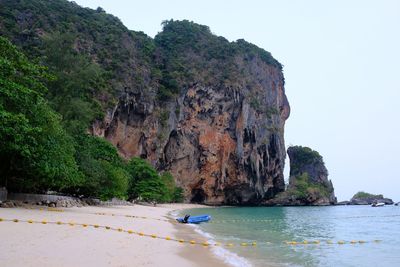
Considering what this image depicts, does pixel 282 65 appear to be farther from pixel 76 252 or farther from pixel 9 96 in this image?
pixel 76 252

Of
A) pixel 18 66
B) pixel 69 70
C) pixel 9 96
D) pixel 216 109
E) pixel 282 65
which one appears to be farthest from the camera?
pixel 282 65

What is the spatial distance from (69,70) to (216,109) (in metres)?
52.8

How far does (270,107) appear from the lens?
100750 millimetres

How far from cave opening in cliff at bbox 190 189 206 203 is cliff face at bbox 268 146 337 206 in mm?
28178

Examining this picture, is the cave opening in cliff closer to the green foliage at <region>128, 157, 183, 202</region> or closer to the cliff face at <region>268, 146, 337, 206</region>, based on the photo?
the cliff face at <region>268, 146, 337, 206</region>

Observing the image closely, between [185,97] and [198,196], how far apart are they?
75.6 feet

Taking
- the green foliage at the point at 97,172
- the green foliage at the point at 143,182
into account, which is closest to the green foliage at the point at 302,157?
the green foliage at the point at 143,182

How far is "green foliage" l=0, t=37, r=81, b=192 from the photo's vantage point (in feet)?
54.5

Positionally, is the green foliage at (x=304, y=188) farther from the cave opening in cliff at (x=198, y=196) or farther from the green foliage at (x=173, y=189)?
the green foliage at (x=173, y=189)

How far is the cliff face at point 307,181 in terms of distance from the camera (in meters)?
110

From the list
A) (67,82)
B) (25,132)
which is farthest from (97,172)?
(25,132)

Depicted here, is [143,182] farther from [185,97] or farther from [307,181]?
[307,181]

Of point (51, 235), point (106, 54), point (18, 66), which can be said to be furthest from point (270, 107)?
point (51, 235)

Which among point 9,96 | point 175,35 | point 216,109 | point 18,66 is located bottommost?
point 9,96
